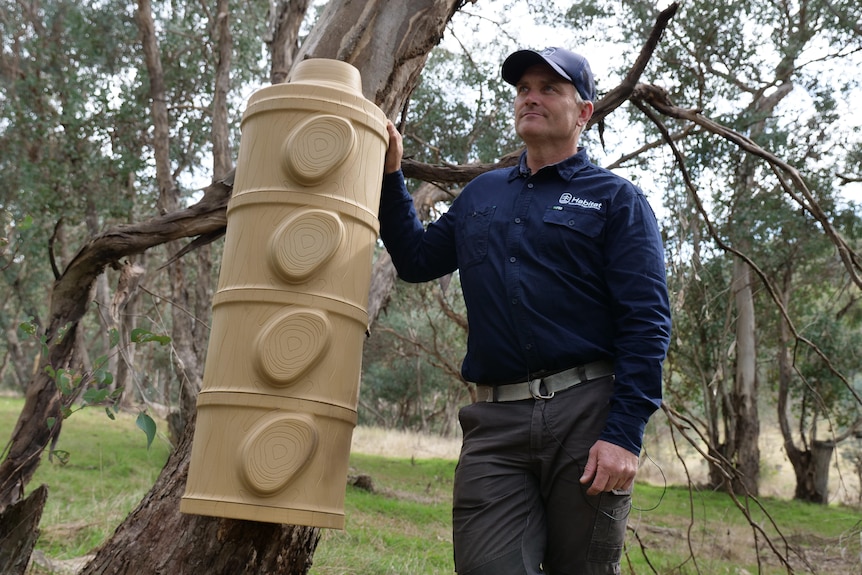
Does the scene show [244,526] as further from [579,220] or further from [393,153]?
[579,220]

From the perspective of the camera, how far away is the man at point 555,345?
2178 mm

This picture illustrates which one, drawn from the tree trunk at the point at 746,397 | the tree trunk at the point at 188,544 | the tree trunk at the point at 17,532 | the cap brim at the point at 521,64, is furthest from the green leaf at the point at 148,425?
the tree trunk at the point at 746,397

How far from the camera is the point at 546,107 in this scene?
2.53 meters

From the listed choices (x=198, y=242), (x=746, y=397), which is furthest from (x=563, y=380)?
(x=746, y=397)

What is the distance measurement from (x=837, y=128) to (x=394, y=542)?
1004 cm

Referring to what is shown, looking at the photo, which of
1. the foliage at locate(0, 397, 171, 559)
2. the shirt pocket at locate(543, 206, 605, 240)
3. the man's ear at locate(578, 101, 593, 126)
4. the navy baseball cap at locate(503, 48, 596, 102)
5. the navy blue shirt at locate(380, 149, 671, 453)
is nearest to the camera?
the navy blue shirt at locate(380, 149, 671, 453)

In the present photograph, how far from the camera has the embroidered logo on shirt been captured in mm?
2406

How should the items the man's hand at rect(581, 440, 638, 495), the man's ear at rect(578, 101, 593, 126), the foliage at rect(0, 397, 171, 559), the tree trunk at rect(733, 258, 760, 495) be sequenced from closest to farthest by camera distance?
1. the man's hand at rect(581, 440, 638, 495)
2. the man's ear at rect(578, 101, 593, 126)
3. the foliage at rect(0, 397, 171, 559)
4. the tree trunk at rect(733, 258, 760, 495)

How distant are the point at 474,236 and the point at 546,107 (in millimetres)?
454

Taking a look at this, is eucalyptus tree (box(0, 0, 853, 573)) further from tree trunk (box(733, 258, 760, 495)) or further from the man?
tree trunk (box(733, 258, 760, 495))

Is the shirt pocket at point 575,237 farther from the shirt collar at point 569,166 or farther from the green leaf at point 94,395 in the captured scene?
the green leaf at point 94,395

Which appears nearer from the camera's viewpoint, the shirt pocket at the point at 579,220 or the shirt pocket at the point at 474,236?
the shirt pocket at the point at 579,220

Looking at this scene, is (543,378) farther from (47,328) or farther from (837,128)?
(837,128)

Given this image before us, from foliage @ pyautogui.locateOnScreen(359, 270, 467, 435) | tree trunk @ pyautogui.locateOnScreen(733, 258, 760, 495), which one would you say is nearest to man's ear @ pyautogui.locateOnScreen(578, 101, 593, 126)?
tree trunk @ pyautogui.locateOnScreen(733, 258, 760, 495)
